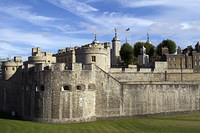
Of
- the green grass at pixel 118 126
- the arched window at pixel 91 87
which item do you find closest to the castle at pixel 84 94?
the arched window at pixel 91 87

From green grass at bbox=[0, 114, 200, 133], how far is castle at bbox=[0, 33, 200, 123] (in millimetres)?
1751

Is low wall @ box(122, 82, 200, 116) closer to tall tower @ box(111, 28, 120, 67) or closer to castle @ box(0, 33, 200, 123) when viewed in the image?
castle @ box(0, 33, 200, 123)

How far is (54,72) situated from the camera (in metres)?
30.1

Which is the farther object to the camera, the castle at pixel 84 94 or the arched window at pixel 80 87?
the arched window at pixel 80 87

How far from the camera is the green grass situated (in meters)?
25.8

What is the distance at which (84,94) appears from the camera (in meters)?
30.9

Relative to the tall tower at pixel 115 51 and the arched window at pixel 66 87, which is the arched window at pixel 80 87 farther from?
the tall tower at pixel 115 51

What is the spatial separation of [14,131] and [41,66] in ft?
30.1

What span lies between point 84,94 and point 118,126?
5947 mm

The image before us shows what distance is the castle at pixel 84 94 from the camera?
2998 centimetres

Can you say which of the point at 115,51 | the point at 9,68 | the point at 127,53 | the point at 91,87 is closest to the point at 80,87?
the point at 91,87

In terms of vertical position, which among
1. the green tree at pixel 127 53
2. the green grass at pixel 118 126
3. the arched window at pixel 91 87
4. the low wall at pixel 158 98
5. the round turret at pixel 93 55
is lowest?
the green grass at pixel 118 126

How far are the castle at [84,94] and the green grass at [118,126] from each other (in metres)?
1.75

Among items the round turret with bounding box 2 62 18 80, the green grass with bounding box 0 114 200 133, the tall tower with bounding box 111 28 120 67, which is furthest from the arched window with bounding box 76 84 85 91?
the tall tower with bounding box 111 28 120 67
